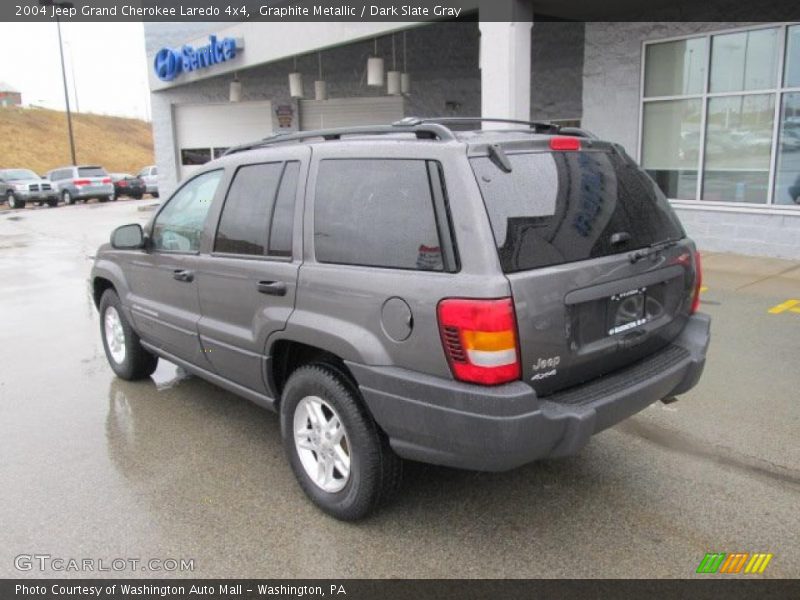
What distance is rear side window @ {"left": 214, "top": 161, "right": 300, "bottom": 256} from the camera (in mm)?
3551

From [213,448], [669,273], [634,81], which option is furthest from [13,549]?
[634,81]

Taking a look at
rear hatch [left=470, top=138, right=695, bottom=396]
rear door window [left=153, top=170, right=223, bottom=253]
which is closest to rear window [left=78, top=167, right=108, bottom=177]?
rear door window [left=153, top=170, right=223, bottom=253]

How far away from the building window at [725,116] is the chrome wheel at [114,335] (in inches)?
334

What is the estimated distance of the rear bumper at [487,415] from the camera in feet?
8.77

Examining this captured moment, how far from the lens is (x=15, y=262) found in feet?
40.9

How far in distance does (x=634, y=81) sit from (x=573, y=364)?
9.01 meters

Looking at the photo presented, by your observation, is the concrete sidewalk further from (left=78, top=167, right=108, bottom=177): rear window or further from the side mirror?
(left=78, top=167, right=108, bottom=177): rear window

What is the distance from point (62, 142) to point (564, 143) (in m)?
79.6

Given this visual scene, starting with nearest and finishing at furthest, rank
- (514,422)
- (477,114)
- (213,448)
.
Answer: (514,422) → (213,448) → (477,114)

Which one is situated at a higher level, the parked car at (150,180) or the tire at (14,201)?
the parked car at (150,180)

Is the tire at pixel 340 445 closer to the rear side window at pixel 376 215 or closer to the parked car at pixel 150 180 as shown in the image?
the rear side window at pixel 376 215

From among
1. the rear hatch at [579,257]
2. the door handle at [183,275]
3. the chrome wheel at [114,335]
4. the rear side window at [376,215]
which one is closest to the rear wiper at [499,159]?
the rear hatch at [579,257]

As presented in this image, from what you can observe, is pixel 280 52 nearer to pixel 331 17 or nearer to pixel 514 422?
pixel 331 17

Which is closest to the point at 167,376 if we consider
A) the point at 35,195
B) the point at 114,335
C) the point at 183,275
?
the point at 114,335
